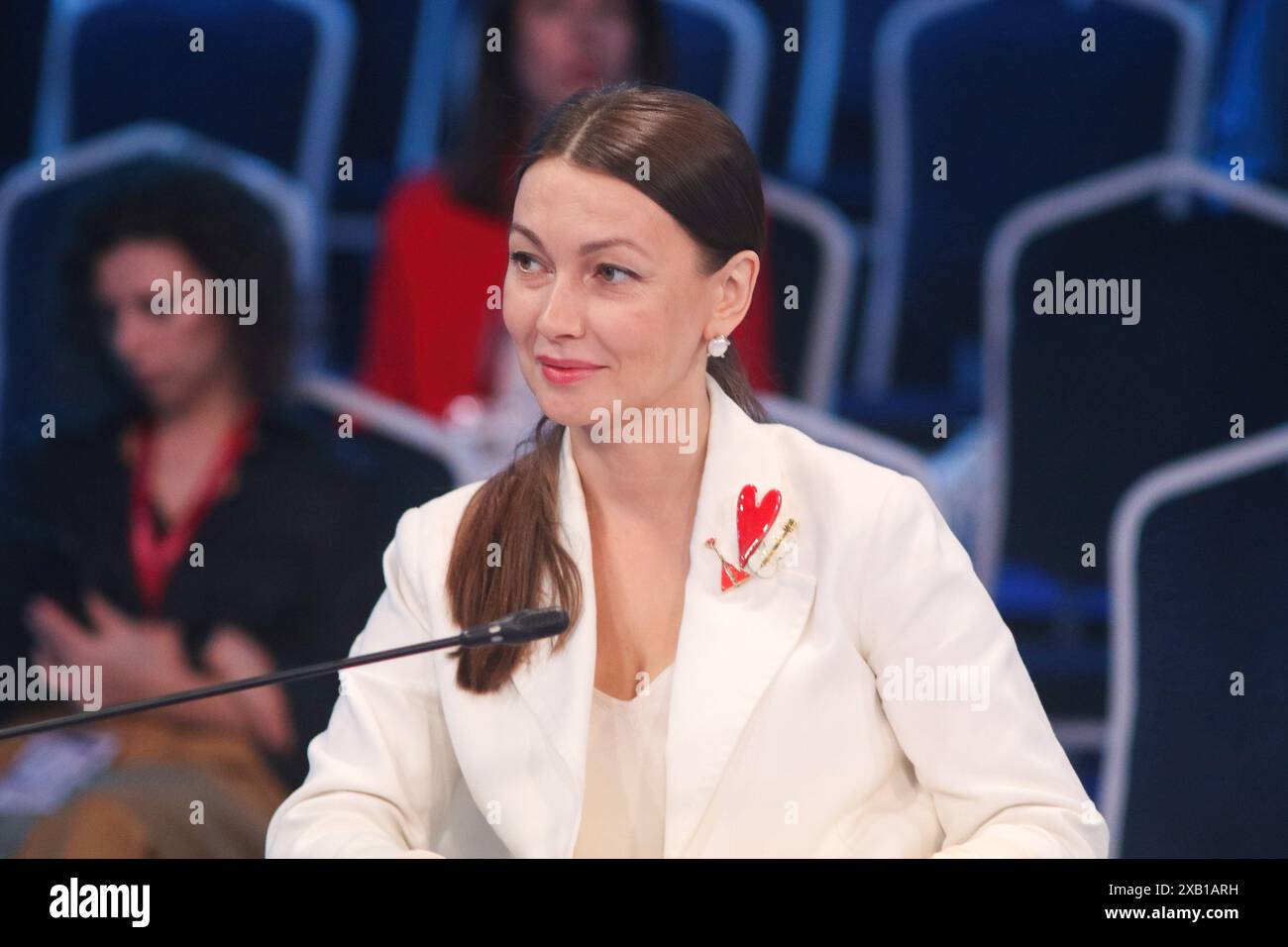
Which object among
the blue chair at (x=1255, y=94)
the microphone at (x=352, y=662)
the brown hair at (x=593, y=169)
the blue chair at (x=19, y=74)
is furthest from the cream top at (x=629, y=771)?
the blue chair at (x=19, y=74)

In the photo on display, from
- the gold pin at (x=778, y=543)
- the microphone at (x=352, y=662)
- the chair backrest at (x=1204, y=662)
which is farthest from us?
the chair backrest at (x=1204, y=662)

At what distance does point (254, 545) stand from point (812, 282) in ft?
4.34

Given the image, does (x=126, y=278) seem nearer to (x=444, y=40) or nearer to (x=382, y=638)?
(x=444, y=40)

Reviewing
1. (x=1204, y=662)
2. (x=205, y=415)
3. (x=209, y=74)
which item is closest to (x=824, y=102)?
(x=209, y=74)

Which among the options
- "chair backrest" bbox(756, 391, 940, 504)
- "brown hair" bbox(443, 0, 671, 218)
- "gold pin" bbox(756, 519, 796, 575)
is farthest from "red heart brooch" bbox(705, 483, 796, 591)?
"brown hair" bbox(443, 0, 671, 218)

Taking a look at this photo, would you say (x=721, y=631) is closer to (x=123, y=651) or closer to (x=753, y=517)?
(x=753, y=517)

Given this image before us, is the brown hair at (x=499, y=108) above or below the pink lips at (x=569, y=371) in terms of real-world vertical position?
above

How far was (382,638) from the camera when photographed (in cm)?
186

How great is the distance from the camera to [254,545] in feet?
10.7

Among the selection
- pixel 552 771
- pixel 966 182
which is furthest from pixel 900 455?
pixel 552 771

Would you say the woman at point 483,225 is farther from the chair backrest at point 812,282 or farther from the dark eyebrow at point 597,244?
the dark eyebrow at point 597,244

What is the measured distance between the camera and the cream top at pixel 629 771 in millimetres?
1843

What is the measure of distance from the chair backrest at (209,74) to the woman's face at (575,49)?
1.89 feet

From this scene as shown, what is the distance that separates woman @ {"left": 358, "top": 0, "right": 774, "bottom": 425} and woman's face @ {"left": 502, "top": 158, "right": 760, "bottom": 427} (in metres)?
1.64
